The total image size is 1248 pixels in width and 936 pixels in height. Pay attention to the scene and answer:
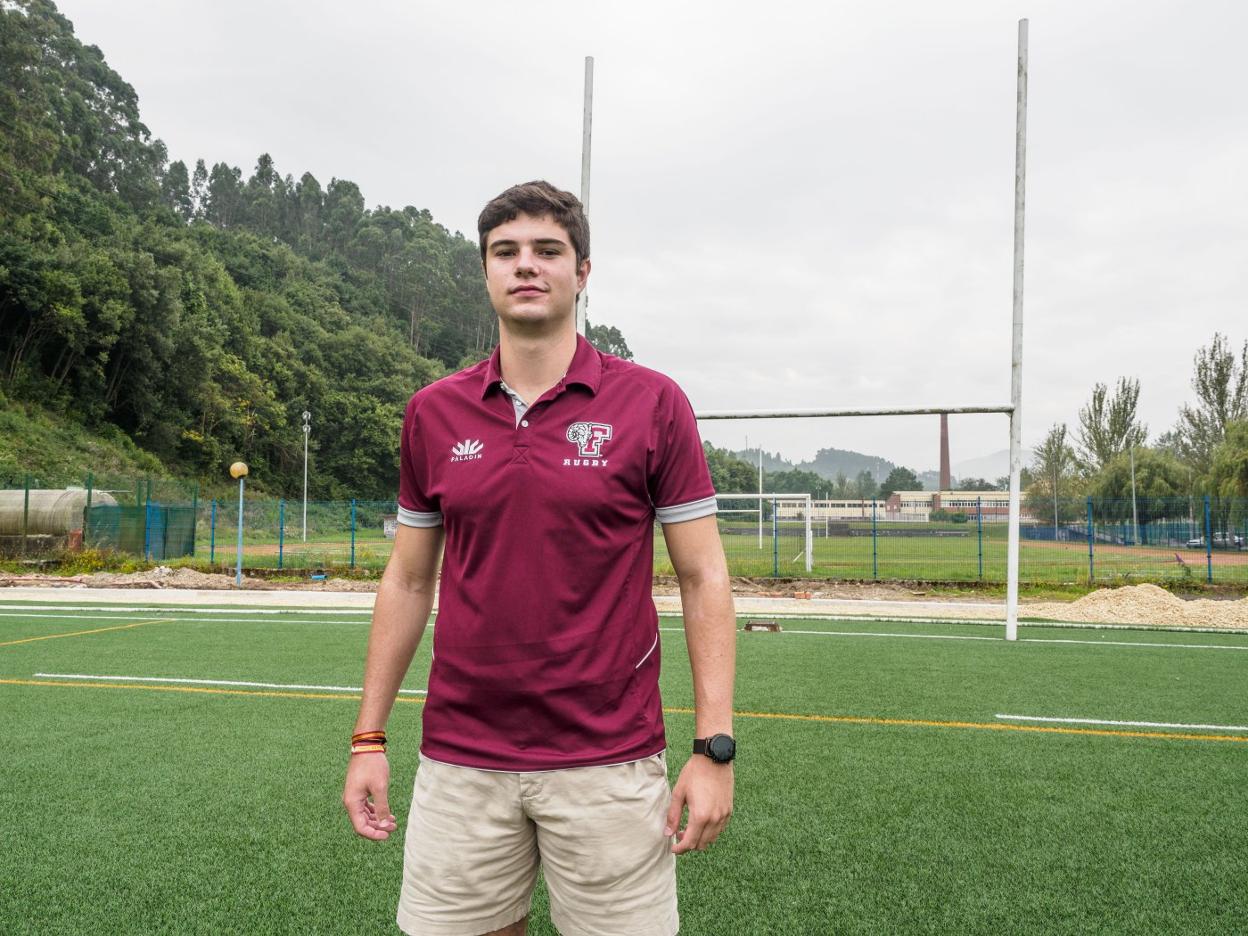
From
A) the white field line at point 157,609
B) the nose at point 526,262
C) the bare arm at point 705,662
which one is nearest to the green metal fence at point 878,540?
the white field line at point 157,609

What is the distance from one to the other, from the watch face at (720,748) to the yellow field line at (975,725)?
14.3 ft

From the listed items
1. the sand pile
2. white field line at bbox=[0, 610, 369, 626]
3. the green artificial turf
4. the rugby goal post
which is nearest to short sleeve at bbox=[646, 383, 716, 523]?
the green artificial turf

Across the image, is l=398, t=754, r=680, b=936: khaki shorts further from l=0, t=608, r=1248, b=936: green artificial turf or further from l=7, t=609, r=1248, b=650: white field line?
l=7, t=609, r=1248, b=650: white field line

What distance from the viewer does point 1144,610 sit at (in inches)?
504

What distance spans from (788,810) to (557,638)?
9.32 feet

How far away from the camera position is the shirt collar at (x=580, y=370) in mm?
1799

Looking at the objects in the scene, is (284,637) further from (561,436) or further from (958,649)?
(561,436)

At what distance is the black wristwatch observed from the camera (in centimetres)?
168

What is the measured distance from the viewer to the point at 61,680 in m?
7.08

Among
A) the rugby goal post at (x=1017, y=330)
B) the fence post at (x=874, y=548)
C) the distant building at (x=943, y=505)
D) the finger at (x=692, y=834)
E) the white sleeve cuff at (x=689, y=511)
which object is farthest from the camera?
the fence post at (x=874, y=548)

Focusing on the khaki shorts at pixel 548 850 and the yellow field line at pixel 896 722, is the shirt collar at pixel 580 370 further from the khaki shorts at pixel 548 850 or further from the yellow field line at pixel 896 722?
the yellow field line at pixel 896 722

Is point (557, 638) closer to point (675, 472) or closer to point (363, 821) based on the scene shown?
point (675, 472)

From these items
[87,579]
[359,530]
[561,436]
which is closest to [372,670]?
[561,436]

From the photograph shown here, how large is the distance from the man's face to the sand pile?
12.1 metres
